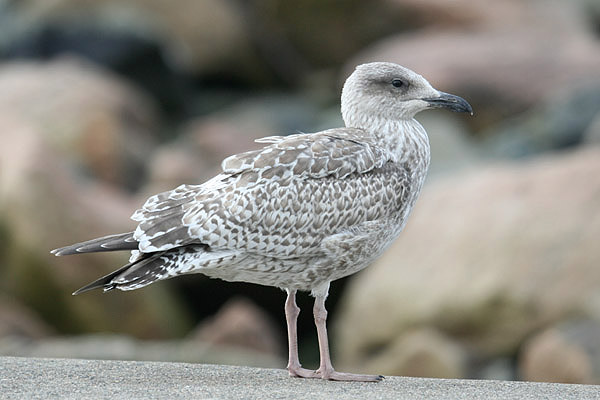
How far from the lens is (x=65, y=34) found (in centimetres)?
2584

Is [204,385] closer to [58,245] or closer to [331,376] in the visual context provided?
[331,376]

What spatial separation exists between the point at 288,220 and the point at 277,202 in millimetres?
158

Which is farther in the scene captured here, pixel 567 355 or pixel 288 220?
pixel 567 355

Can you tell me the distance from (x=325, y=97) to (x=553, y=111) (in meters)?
7.36

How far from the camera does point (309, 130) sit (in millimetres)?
22484

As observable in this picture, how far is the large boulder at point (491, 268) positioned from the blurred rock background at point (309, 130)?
0.03 metres

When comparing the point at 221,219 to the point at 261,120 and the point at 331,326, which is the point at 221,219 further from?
the point at 261,120

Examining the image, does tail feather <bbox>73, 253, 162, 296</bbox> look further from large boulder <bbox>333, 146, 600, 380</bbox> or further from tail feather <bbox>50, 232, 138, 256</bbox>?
large boulder <bbox>333, 146, 600, 380</bbox>

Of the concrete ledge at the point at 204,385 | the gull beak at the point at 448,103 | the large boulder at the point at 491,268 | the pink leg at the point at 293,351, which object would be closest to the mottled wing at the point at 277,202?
the pink leg at the point at 293,351

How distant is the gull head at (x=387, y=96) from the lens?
9.33 m

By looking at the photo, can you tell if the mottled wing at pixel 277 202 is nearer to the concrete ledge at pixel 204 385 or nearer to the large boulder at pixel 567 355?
the concrete ledge at pixel 204 385

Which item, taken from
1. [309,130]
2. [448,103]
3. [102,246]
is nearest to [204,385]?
[102,246]

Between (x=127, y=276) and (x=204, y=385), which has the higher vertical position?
(x=127, y=276)

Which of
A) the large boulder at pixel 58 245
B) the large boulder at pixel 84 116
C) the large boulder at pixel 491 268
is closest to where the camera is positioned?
the large boulder at pixel 491 268
